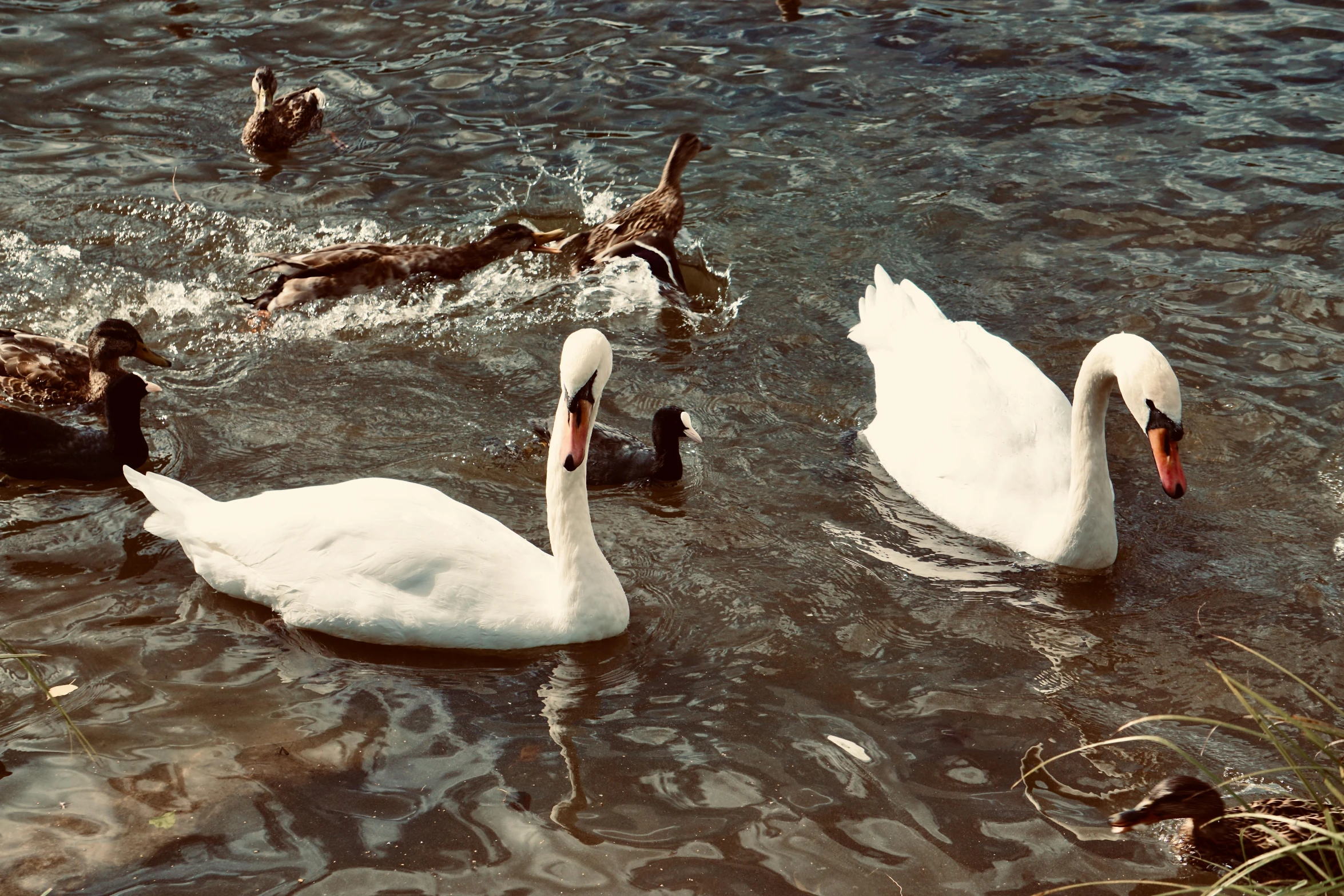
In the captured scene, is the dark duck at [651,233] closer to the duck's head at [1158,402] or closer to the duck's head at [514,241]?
the duck's head at [514,241]

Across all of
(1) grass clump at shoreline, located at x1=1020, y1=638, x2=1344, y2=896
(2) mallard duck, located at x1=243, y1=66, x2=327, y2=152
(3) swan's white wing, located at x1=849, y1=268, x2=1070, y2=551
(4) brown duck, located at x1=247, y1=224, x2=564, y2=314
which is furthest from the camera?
(2) mallard duck, located at x1=243, y1=66, x2=327, y2=152

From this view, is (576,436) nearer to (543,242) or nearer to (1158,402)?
(1158,402)

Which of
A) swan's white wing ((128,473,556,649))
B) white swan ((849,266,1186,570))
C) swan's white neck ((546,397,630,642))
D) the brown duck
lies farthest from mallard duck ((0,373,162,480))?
white swan ((849,266,1186,570))

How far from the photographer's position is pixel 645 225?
9.12 metres

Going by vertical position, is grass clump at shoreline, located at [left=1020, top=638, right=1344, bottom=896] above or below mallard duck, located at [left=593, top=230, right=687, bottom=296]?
below

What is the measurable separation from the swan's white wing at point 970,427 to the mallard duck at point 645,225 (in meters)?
2.02

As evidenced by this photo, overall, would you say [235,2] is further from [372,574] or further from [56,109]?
[372,574]

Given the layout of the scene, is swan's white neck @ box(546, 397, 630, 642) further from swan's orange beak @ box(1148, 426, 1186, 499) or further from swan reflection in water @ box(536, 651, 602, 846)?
swan's orange beak @ box(1148, 426, 1186, 499)

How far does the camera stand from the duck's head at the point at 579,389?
527 cm

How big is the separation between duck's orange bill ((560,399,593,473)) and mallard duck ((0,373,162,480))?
2.64 metres

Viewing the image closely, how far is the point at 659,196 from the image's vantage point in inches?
369

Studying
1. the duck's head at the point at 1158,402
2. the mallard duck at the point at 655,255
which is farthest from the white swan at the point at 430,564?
the mallard duck at the point at 655,255

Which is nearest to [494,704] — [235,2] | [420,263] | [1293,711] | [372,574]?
[372,574]

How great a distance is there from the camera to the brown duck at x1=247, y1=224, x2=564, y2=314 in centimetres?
839
